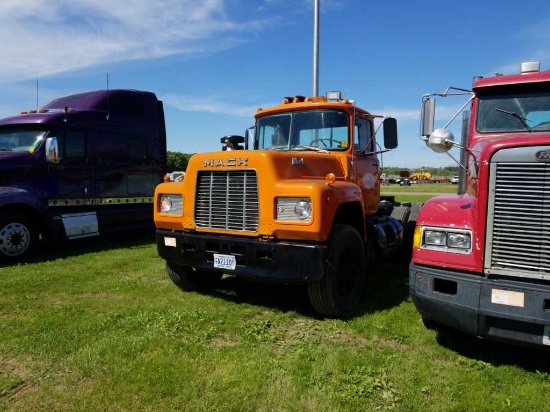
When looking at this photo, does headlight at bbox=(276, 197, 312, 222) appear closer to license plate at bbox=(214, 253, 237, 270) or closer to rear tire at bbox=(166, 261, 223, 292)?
license plate at bbox=(214, 253, 237, 270)

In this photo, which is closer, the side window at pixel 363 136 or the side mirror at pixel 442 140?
the side mirror at pixel 442 140

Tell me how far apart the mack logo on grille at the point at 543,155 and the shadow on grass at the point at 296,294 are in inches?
103

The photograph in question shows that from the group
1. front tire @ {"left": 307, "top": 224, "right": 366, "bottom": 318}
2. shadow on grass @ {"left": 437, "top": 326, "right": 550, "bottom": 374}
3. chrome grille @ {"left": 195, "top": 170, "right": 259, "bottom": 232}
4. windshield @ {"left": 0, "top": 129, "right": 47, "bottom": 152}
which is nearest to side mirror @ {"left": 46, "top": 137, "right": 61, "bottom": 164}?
windshield @ {"left": 0, "top": 129, "right": 47, "bottom": 152}

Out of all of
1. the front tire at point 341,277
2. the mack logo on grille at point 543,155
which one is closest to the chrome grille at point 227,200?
the front tire at point 341,277

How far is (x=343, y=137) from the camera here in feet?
19.3

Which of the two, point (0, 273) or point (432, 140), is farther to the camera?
point (0, 273)

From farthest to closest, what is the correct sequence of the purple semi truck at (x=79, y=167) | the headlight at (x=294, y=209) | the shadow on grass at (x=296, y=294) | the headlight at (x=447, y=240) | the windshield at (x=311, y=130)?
1. the purple semi truck at (x=79, y=167)
2. the windshield at (x=311, y=130)
3. the shadow on grass at (x=296, y=294)
4. the headlight at (x=294, y=209)
5. the headlight at (x=447, y=240)

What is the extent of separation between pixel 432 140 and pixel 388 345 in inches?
77.1

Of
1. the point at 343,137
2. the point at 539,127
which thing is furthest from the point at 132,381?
the point at 539,127

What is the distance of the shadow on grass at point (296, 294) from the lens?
5371 mm

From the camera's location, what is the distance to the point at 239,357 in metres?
3.86

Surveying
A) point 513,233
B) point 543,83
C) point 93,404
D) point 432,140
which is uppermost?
point 543,83

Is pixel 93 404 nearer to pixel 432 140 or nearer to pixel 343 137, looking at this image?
pixel 432 140

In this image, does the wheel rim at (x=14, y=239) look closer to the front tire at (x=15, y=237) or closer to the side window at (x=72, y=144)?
the front tire at (x=15, y=237)
